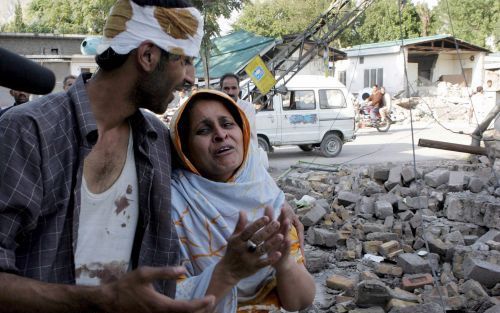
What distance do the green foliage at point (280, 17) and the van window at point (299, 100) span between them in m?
30.3

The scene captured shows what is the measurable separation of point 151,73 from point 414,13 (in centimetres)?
4324

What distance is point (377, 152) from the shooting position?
15.3m

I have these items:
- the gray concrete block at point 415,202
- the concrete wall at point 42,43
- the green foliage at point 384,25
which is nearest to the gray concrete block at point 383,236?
the gray concrete block at point 415,202

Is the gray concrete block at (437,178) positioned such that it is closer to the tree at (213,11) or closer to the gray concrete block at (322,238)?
the gray concrete block at (322,238)

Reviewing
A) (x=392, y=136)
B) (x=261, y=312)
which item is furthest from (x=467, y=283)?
(x=392, y=136)

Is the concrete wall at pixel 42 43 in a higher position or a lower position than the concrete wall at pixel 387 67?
higher

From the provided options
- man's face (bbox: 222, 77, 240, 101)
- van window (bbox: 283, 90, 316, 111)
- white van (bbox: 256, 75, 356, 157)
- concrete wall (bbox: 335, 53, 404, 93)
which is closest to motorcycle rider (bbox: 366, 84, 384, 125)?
concrete wall (bbox: 335, 53, 404, 93)

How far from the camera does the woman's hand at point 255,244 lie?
1.51m

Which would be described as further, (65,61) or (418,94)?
(418,94)

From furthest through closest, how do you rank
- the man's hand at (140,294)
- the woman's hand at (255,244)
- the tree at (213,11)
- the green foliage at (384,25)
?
the green foliage at (384,25)
the tree at (213,11)
the woman's hand at (255,244)
the man's hand at (140,294)

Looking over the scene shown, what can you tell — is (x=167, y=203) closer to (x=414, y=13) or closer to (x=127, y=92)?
(x=127, y=92)

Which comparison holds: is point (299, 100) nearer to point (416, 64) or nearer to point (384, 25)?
Answer: point (416, 64)

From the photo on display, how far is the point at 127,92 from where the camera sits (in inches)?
66.5

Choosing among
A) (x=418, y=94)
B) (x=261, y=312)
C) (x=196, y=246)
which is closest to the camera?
(x=196, y=246)
